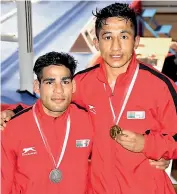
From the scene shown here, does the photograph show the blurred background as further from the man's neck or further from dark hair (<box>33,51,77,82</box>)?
dark hair (<box>33,51,77,82</box>)

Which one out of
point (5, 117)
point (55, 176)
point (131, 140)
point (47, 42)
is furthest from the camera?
point (47, 42)

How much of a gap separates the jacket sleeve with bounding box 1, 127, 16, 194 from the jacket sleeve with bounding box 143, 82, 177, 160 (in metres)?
0.69

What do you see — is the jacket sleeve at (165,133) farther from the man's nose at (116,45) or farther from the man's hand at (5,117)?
the man's hand at (5,117)

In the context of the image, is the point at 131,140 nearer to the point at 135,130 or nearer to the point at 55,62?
Answer: the point at 135,130

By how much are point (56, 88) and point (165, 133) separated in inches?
24.0

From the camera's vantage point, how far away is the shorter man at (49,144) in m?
2.21

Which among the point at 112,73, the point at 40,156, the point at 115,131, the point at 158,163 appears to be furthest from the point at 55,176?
the point at 112,73

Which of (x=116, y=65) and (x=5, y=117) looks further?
(x=5, y=117)

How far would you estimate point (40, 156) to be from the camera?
2.24m

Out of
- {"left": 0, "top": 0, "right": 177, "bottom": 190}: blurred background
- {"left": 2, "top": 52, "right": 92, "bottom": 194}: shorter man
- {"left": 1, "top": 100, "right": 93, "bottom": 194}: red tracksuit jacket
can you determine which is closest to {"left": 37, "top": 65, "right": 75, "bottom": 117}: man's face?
{"left": 2, "top": 52, "right": 92, "bottom": 194}: shorter man

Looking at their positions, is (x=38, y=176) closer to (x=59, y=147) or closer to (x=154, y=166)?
(x=59, y=147)

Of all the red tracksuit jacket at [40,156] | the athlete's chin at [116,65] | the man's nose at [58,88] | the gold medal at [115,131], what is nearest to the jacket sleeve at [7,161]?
the red tracksuit jacket at [40,156]

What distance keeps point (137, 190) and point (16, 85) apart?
3.83 metres

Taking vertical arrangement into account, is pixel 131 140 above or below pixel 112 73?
below
